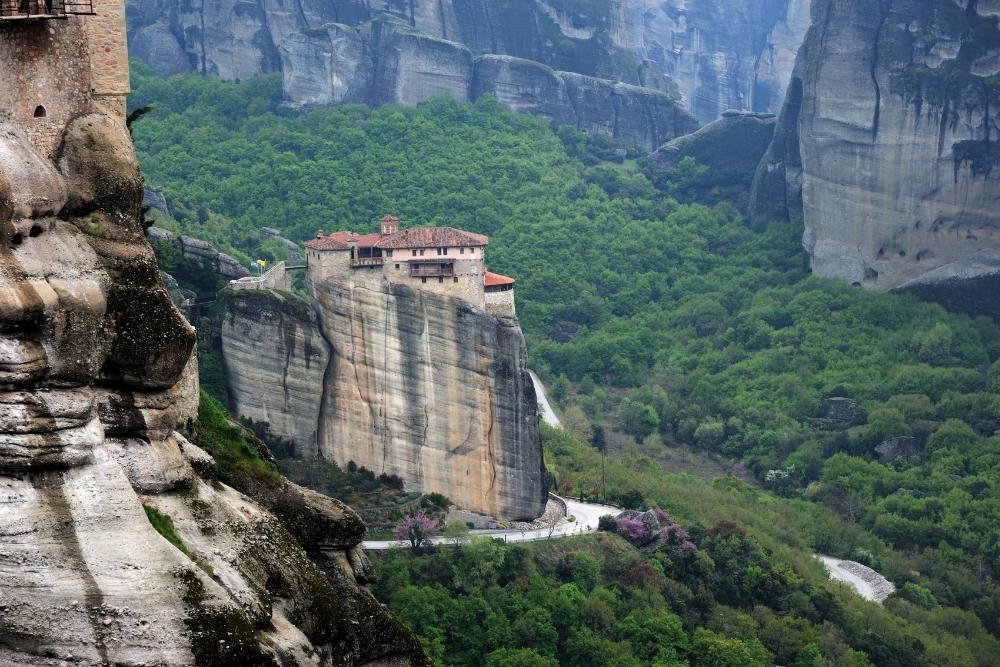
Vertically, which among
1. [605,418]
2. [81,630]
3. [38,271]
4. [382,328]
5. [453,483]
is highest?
[38,271]

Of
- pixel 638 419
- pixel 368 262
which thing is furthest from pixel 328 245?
pixel 638 419

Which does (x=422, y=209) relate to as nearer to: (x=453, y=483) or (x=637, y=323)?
(x=637, y=323)

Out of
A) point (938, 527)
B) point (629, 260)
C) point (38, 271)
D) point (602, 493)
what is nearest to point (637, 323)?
point (629, 260)

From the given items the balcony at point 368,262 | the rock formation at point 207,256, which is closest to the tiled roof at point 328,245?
the balcony at point 368,262

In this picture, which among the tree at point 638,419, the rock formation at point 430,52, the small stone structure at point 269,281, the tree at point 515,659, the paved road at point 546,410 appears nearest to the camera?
the tree at point 515,659

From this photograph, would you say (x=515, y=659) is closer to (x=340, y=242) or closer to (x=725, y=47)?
(x=340, y=242)

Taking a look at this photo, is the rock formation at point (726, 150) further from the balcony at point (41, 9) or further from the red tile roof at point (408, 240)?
the balcony at point (41, 9)

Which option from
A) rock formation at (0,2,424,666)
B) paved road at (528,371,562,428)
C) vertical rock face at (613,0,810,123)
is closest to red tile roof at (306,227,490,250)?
paved road at (528,371,562,428)
